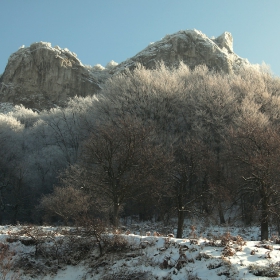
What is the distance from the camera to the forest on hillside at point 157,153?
1409 centimetres

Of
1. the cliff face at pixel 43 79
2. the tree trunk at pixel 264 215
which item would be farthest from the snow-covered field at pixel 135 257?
the cliff face at pixel 43 79

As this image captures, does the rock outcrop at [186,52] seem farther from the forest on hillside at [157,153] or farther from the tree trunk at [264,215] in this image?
the tree trunk at [264,215]

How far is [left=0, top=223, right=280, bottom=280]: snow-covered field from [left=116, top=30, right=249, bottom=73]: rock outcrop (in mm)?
49876

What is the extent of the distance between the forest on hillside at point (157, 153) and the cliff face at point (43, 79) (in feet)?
73.0

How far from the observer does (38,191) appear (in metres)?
34.1

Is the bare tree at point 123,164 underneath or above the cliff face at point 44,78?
underneath

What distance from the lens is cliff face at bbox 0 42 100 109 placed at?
72.4m

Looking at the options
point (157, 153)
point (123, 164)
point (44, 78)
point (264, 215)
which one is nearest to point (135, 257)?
point (123, 164)

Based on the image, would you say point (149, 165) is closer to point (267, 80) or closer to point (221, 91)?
point (221, 91)

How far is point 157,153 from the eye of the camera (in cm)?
1471

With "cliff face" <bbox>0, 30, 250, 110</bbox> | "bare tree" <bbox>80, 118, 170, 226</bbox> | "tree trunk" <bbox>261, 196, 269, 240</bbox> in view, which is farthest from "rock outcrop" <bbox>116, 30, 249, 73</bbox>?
"tree trunk" <bbox>261, 196, 269, 240</bbox>

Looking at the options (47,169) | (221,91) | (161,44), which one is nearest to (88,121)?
(47,169)

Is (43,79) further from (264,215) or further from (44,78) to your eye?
(264,215)

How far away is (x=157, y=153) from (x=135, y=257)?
23.3 ft
